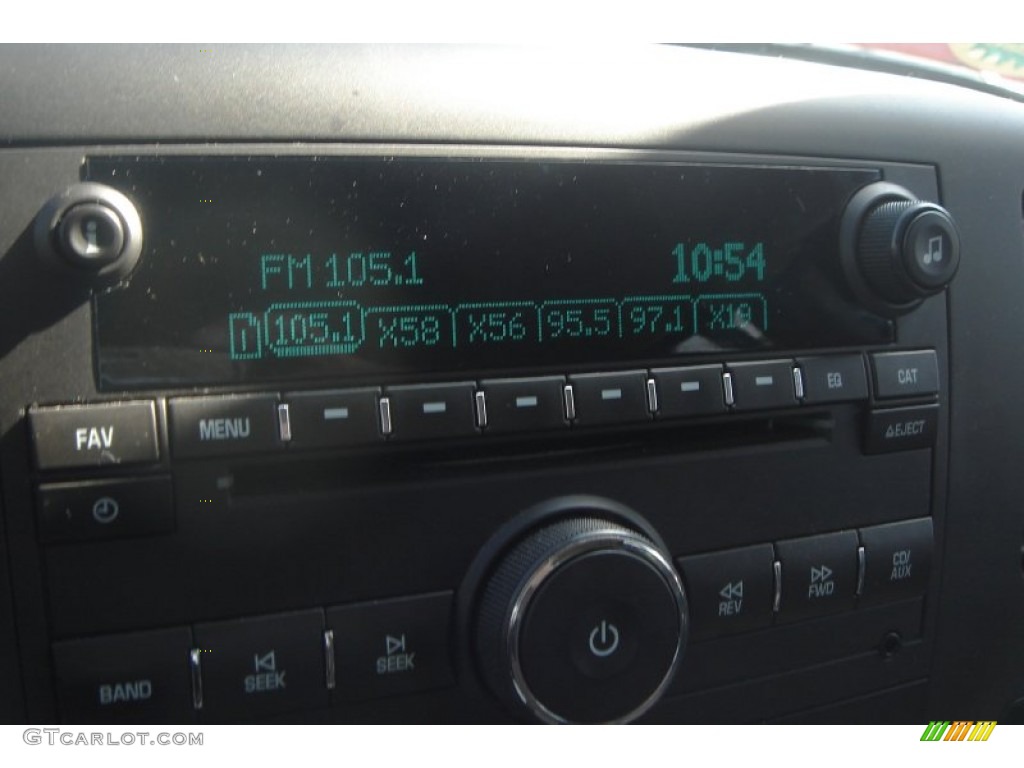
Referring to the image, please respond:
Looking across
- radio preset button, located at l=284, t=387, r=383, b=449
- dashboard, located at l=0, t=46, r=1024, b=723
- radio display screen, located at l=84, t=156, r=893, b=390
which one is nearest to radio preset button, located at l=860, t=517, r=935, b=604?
dashboard, located at l=0, t=46, r=1024, b=723

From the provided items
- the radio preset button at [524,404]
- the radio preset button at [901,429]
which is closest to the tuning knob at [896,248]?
the radio preset button at [901,429]

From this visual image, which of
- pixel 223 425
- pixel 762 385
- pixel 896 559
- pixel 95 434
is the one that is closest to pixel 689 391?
pixel 762 385

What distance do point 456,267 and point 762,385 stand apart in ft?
1.17

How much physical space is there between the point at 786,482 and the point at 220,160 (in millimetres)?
676

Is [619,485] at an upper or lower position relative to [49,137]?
lower

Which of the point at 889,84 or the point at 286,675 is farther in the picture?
the point at 889,84

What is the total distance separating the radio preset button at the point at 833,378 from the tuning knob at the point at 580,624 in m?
0.27

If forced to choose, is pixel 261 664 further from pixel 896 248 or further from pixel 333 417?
pixel 896 248

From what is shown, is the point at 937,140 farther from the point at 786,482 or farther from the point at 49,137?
the point at 49,137

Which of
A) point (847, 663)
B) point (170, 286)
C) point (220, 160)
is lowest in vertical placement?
point (847, 663)

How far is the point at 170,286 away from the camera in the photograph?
0.85m

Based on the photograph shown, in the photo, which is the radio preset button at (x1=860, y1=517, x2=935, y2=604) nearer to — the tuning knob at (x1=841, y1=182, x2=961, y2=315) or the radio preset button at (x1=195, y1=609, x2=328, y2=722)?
the tuning knob at (x1=841, y1=182, x2=961, y2=315)

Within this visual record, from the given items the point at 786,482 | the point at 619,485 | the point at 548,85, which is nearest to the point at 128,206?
the point at 548,85

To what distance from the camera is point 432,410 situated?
909 mm
